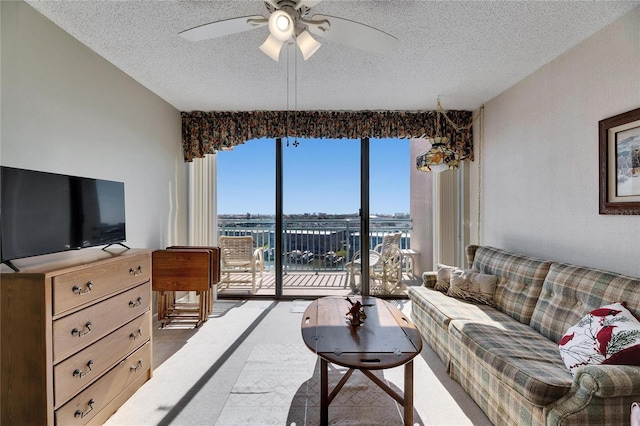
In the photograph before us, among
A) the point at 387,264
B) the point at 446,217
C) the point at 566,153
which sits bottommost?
the point at 387,264

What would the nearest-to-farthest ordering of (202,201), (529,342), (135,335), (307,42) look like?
(307,42) → (529,342) → (135,335) → (202,201)

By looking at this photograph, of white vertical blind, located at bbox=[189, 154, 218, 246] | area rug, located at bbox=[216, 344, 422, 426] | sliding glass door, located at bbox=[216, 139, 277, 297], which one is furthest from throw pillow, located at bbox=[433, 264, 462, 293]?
white vertical blind, located at bbox=[189, 154, 218, 246]

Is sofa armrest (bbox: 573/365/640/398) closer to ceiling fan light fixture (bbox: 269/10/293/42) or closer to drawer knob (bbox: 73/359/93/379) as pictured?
ceiling fan light fixture (bbox: 269/10/293/42)

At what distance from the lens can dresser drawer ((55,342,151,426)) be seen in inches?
61.6

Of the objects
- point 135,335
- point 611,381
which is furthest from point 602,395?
point 135,335

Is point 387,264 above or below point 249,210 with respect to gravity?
below

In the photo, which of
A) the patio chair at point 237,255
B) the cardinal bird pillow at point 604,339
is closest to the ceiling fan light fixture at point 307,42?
the cardinal bird pillow at point 604,339

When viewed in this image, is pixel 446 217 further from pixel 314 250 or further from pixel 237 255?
pixel 237 255

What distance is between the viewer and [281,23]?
144 cm

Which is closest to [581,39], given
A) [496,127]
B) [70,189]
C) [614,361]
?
[496,127]

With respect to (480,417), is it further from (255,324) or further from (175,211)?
(175,211)

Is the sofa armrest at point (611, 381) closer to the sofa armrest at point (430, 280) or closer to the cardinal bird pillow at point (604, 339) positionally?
the cardinal bird pillow at point (604, 339)

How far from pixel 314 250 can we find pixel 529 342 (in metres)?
2.94

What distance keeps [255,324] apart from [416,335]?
196 cm
